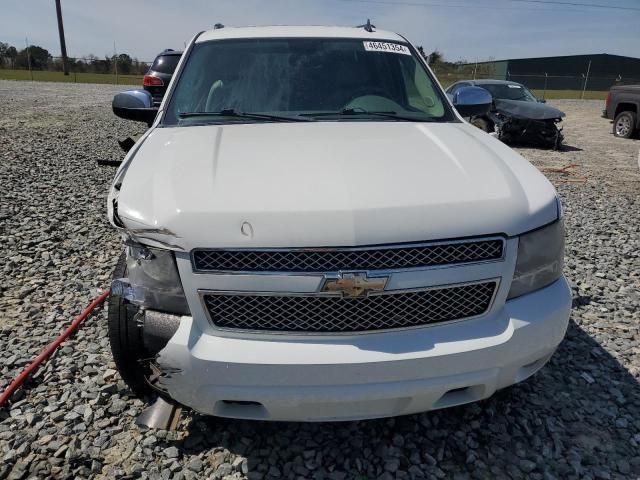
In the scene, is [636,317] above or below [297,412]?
below

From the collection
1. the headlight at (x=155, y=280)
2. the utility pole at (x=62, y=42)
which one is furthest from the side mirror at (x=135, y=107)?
the utility pole at (x=62, y=42)

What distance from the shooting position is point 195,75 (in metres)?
3.15

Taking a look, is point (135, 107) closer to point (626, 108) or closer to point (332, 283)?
point (332, 283)

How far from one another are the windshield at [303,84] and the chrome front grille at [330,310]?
1389mm

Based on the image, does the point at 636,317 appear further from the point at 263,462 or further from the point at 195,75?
the point at 195,75

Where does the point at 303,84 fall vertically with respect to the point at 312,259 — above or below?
above

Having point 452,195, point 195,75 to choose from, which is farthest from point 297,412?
point 195,75

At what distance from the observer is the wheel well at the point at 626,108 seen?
1247cm

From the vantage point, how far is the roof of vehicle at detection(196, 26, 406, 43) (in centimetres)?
339

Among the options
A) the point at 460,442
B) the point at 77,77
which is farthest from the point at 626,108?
the point at 77,77

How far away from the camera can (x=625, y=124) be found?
42.5ft

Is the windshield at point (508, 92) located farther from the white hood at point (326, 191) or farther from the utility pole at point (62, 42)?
the utility pole at point (62, 42)

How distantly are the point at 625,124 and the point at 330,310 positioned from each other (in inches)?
558

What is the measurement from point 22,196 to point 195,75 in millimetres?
4044
